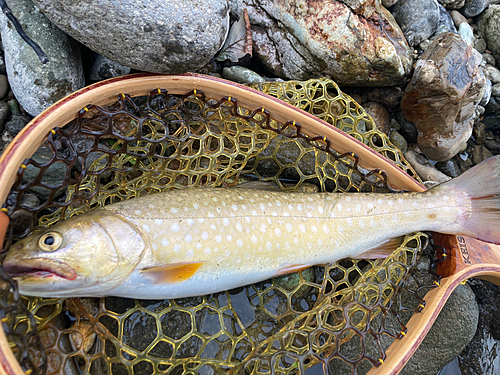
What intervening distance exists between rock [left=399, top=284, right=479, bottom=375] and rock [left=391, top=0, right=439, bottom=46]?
2.75 metres

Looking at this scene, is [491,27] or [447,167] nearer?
[447,167]

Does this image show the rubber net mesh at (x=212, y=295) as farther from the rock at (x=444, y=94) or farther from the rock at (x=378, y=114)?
the rock at (x=444, y=94)

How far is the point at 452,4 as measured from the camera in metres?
3.82

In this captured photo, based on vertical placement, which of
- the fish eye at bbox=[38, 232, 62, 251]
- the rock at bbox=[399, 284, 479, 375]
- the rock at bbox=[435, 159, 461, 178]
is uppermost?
the fish eye at bbox=[38, 232, 62, 251]

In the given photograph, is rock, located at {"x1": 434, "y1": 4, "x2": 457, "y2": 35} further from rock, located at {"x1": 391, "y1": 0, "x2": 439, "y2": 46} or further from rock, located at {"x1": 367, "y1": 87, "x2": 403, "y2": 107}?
rock, located at {"x1": 367, "y1": 87, "x2": 403, "y2": 107}

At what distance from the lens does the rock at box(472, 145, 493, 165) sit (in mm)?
3766

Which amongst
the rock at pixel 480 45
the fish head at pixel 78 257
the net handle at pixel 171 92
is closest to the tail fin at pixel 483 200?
the net handle at pixel 171 92

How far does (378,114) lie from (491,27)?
2018 millimetres

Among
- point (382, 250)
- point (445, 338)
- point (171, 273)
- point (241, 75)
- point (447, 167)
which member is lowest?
point (445, 338)

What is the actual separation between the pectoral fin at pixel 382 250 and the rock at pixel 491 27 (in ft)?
10.4

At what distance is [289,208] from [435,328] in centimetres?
172

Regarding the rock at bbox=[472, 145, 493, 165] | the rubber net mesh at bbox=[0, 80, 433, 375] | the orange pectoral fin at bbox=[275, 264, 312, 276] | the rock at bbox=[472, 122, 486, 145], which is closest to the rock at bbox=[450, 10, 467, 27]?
the rock at bbox=[472, 122, 486, 145]

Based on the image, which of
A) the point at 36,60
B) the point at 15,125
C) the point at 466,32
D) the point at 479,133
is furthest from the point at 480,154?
the point at 15,125

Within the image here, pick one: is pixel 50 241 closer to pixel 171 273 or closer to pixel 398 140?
pixel 171 273
